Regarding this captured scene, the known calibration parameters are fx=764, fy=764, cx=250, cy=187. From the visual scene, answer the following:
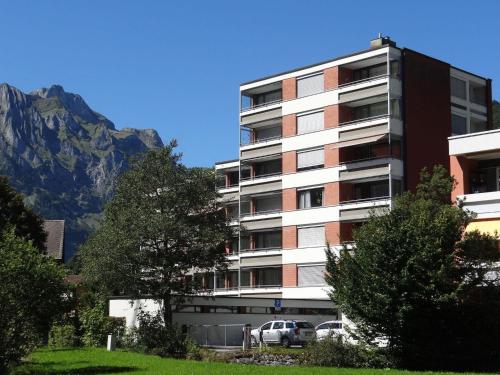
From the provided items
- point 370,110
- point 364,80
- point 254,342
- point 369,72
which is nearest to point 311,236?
point 370,110

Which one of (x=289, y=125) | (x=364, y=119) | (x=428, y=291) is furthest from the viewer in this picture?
(x=289, y=125)

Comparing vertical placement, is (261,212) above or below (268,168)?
below

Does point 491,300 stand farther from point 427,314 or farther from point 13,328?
point 13,328

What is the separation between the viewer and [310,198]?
60250 millimetres

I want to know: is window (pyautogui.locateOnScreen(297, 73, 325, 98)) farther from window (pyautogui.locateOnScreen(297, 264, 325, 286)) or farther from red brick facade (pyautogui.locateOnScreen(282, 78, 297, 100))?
window (pyautogui.locateOnScreen(297, 264, 325, 286))

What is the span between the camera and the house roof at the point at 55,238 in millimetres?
85494

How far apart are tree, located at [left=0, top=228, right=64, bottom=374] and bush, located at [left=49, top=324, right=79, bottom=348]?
17527 mm

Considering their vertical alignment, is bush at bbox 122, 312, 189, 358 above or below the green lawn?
above

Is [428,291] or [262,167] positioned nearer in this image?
[428,291]

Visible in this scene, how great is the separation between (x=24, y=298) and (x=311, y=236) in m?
36.2

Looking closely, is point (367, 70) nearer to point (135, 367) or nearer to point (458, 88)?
point (458, 88)

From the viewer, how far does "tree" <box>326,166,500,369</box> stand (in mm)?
27344

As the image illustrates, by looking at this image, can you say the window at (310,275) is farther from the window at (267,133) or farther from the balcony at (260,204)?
the window at (267,133)

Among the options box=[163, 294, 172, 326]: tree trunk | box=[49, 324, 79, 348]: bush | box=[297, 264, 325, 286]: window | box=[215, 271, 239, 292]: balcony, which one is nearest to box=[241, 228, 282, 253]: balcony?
box=[215, 271, 239, 292]: balcony
